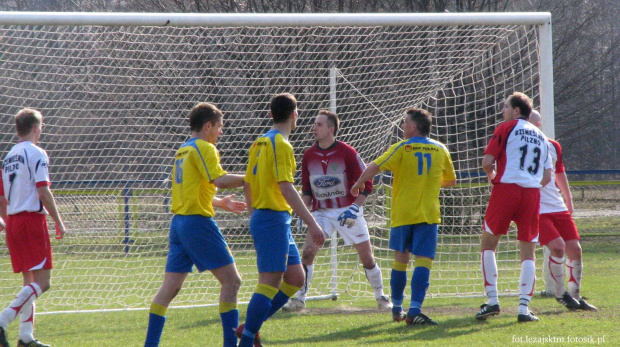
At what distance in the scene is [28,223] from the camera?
493cm

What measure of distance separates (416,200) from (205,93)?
3786mm

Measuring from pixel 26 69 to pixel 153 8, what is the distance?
9618 millimetres

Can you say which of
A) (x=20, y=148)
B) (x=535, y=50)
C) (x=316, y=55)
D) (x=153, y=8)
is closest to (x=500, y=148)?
(x=535, y=50)

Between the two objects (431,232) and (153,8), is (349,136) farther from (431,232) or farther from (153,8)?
(153,8)

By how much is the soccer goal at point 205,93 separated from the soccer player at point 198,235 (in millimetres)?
2298

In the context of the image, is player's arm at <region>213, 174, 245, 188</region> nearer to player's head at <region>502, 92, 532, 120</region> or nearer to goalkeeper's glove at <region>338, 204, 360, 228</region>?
goalkeeper's glove at <region>338, 204, 360, 228</region>

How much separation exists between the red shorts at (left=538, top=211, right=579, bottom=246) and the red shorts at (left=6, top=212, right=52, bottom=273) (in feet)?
14.3

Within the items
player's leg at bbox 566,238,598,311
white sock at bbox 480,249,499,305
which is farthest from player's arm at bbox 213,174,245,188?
player's leg at bbox 566,238,598,311

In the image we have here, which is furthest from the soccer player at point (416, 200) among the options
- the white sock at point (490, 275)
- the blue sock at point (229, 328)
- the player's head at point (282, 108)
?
the blue sock at point (229, 328)

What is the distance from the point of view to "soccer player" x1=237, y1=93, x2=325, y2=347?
14.2 feet

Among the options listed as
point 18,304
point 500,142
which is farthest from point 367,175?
point 18,304

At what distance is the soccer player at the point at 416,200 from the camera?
17.7ft

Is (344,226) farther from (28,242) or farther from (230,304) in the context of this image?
(28,242)

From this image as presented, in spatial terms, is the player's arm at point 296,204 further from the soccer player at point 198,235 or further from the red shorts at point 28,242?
the red shorts at point 28,242
